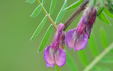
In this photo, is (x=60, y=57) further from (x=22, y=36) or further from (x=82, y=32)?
(x=22, y=36)

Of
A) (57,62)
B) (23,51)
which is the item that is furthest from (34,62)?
(57,62)

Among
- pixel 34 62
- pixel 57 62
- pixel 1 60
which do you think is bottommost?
pixel 34 62

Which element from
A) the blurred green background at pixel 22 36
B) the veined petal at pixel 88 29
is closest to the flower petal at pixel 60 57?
the veined petal at pixel 88 29

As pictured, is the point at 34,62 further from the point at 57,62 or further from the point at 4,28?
the point at 57,62

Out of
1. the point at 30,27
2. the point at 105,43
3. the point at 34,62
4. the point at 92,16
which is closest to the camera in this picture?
→ the point at 92,16

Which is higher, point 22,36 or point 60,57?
point 60,57

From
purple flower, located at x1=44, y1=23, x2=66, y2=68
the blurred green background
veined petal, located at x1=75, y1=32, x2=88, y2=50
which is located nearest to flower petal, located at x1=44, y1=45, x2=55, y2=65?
purple flower, located at x1=44, y1=23, x2=66, y2=68

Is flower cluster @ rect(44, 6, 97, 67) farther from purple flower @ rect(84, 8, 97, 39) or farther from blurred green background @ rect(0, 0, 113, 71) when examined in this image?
blurred green background @ rect(0, 0, 113, 71)

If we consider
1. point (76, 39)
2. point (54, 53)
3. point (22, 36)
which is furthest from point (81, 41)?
point (22, 36)
